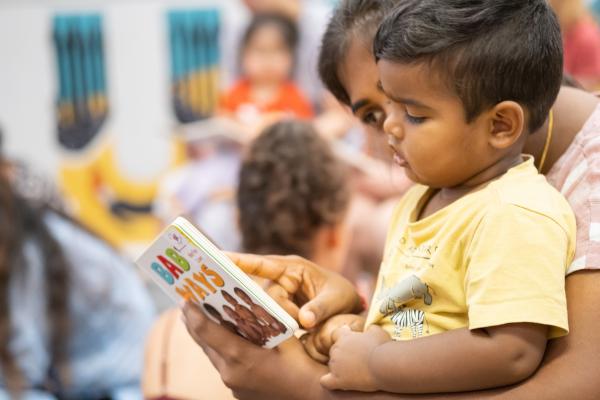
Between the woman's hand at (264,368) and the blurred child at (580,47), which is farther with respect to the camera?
the blurred child at (580,47)

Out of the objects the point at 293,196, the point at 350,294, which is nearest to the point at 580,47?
the point at 293,196

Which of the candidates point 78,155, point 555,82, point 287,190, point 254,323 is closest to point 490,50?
point 555,82

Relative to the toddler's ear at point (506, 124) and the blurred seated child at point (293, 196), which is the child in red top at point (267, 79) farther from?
the toddler's ear at point (506, 124)

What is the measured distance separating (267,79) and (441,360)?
4.03 m

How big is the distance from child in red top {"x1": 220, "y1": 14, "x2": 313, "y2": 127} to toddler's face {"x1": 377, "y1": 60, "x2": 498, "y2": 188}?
3722 mm

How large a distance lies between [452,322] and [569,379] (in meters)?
0.17

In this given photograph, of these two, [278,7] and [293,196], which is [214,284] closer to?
[293,196]

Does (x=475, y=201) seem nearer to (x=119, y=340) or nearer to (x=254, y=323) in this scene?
(x=254, y=323)

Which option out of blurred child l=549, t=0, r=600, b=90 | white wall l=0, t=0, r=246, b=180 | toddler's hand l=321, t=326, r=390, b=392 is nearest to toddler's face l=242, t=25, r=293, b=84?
white wall l=0, t=0, r=246, b=180

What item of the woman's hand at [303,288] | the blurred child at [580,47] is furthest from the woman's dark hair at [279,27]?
the woman's hand at [303,288]

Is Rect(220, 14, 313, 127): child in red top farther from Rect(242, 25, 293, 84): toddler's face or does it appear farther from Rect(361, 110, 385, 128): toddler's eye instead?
Rect(361, 110, 385, 128): toddler's eye

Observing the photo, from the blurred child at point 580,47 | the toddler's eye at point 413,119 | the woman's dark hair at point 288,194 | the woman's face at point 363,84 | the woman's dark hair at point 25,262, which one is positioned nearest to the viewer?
the toddler's eye at point 413,119

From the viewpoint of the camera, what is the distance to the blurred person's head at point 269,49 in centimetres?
509

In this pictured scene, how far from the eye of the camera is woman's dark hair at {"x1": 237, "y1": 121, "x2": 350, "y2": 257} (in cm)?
251
